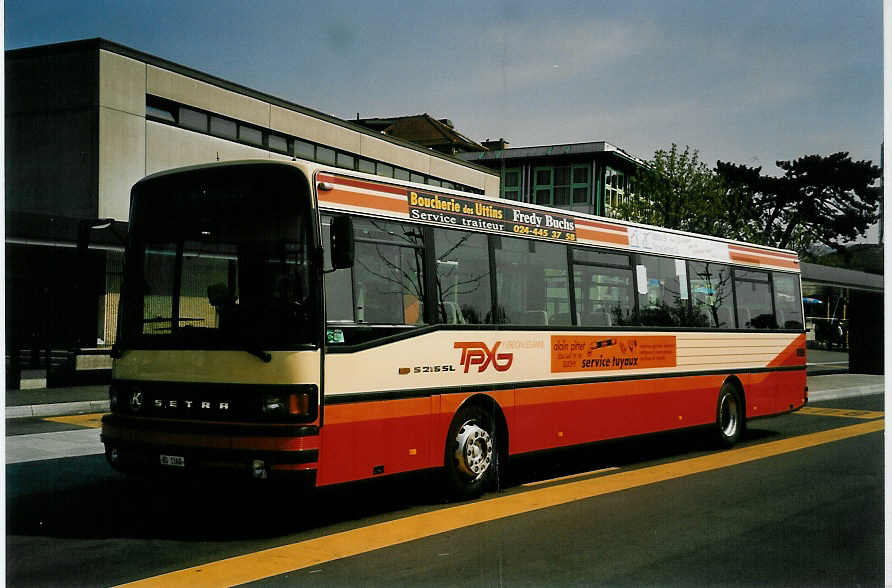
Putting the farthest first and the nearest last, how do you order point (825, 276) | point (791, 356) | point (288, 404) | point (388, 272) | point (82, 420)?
point (825, 276) < point (82, 420) < point (791, 356) < point (388, 272) < point (288, 404)

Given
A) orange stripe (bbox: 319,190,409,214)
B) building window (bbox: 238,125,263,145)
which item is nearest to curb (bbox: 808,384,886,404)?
orange stripe (bbox: 319,190,409,214)

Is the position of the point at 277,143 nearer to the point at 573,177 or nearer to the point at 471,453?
the point at 471,453

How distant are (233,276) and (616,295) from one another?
509 centimetres

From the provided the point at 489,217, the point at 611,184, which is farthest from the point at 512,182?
the point at 489,217

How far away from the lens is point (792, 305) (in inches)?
562

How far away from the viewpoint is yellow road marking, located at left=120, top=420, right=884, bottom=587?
5.77 meters

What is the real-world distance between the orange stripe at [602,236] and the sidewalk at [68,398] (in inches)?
405

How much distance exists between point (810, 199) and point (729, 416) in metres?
8.53

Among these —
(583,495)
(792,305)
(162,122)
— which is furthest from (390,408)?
(162,122)

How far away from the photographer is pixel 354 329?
7.25 metres

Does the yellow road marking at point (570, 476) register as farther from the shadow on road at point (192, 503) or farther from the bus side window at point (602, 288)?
the bus side window at point (602, 288)

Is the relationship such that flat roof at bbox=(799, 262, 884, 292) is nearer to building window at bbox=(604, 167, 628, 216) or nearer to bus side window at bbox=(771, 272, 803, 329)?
bus side window at bbox=(771, 272, 803, 329)

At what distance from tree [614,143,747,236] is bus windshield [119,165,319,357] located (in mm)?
23607

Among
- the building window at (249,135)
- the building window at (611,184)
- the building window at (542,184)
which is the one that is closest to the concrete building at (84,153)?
the building window at (249,135)
